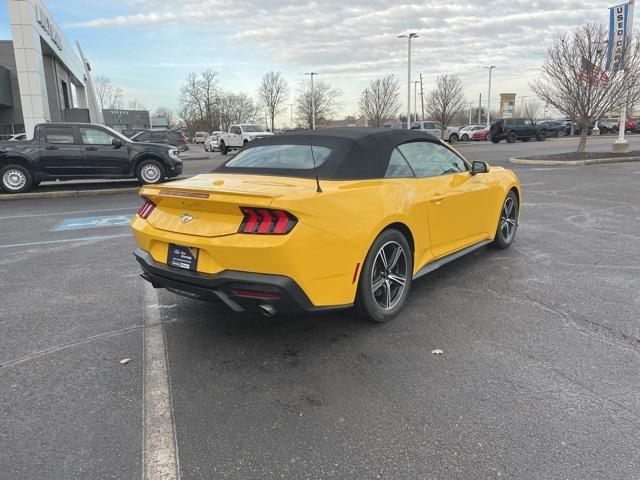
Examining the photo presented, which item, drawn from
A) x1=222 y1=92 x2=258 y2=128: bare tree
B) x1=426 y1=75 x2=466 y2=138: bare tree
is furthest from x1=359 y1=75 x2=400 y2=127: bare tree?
x1=222 y1=92 x2=258 y2=128: bare tree

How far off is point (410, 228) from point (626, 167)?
56.3 ft

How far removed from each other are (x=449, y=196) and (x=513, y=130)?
37.1 m

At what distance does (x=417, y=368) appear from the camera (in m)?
3.37

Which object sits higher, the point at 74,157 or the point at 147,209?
the point at 74,157

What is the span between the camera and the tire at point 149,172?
45.6ft

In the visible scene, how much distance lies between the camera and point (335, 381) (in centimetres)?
322

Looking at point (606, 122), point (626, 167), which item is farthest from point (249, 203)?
point (606, 122)

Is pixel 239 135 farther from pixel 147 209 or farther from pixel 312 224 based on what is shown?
pixel 312 224

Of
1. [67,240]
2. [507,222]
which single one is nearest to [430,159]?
[507,222]

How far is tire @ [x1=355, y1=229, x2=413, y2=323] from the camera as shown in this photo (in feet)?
12.5

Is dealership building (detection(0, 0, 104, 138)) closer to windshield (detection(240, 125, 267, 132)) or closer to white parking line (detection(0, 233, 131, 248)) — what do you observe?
windshield (detection(240, 125, 267, 132))

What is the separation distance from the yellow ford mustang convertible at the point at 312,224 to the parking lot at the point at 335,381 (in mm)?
444

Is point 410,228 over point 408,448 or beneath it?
over

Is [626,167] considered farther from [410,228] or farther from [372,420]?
[372,420]
